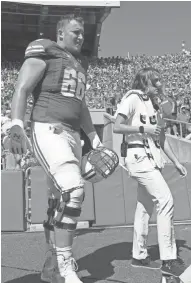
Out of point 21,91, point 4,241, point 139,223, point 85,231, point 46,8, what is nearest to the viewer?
point 21,91

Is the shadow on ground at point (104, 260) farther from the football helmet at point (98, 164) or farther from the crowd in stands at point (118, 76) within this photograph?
the crowd in stands at point (118, 76)

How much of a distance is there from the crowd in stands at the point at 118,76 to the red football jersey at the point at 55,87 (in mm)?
13797

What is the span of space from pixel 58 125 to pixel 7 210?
3.43 metres

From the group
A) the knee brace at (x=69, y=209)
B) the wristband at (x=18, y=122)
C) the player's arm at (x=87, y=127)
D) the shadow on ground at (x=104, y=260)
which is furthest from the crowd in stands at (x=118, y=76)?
the wristband at (x=18, y=122)

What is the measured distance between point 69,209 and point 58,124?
61cm

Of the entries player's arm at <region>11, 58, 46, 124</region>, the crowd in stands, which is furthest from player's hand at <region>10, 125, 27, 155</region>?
the crowd in stands

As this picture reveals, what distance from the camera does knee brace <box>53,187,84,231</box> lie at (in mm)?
A: 2697

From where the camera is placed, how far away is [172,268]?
10.7 feet

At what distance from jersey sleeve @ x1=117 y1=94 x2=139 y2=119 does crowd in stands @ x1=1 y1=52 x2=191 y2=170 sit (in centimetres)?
1297

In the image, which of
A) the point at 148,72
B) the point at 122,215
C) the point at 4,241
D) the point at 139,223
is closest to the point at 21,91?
the point at 148,72

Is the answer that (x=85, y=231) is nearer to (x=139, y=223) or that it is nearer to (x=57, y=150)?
(x=139, y=223)

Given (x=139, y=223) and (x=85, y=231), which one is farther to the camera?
(x=85, y=231)

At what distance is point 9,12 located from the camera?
3862 cm

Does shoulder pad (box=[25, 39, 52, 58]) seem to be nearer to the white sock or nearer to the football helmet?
the football helmet
